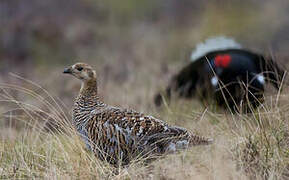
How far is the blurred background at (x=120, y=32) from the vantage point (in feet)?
40.5

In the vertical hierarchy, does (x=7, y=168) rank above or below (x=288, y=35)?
below

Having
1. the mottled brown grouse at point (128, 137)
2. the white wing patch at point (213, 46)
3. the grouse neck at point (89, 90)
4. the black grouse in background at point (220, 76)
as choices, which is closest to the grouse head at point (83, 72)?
the grouse neck at point (89, 90)

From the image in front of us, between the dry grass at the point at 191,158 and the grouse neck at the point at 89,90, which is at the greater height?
the grouse neck at the point at 89,90

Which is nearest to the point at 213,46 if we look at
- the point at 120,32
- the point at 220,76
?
the point at 220,76

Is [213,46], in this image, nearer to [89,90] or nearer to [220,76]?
[220,76]

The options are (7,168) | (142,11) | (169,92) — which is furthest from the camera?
(142,11)

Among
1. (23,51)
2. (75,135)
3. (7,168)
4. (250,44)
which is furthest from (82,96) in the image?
(23,51)

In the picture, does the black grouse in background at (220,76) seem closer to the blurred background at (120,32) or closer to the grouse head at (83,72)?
the grouse head at (83,72)

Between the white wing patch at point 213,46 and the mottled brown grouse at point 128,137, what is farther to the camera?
the white wing patch at point 213,46

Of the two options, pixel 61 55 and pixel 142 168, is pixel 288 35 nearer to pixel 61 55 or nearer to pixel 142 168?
pixel 61 55

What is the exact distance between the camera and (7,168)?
4.57 metres

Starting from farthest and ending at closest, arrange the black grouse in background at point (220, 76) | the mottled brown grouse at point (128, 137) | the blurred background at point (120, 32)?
the blurred background at point (120, 32) < the black grouse in background at point (220, 76) < the mottled brown grouse at point (128, 137)

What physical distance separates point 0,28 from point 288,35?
255 inches

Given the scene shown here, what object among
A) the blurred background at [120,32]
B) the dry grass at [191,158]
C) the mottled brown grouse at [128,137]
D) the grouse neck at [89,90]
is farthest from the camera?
the blurred background at [120,32]
